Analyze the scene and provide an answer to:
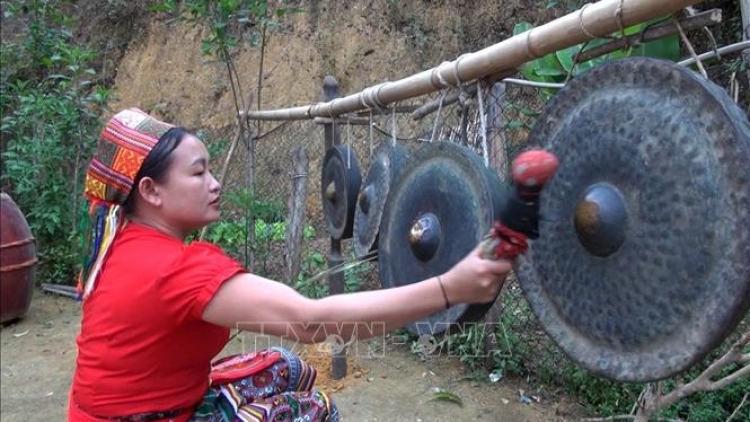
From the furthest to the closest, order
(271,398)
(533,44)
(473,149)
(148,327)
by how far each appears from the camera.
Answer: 1. (473,149)
2. (533,44)
3. (271,398)
4. (148,327)

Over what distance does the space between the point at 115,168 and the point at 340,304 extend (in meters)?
0.60

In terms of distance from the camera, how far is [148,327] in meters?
1.33

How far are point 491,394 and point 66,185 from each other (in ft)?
16.5

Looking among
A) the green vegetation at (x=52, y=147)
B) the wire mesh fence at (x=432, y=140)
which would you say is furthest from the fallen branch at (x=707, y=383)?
the green vegetation at (x=52, y=147)

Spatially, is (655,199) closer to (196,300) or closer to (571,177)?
(571,177)

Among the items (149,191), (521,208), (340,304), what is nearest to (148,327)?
(149,191)

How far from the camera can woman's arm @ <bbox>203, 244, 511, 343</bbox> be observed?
1.17m

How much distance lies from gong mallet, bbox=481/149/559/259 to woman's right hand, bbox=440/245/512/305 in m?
0.02

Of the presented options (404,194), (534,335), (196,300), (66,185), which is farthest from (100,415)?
(66,185)

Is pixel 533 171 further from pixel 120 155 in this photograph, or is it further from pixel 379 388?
pixel 379 388

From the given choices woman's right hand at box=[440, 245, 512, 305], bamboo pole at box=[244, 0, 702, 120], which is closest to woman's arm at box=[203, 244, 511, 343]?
woman's right hand at box=[440, 245, 512, 305]

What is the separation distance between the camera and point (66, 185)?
6.50 meters

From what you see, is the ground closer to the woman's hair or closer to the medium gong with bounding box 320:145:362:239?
the medium gong with bounding box 320:145:362:239

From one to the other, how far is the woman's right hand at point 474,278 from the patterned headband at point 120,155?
72 cm
